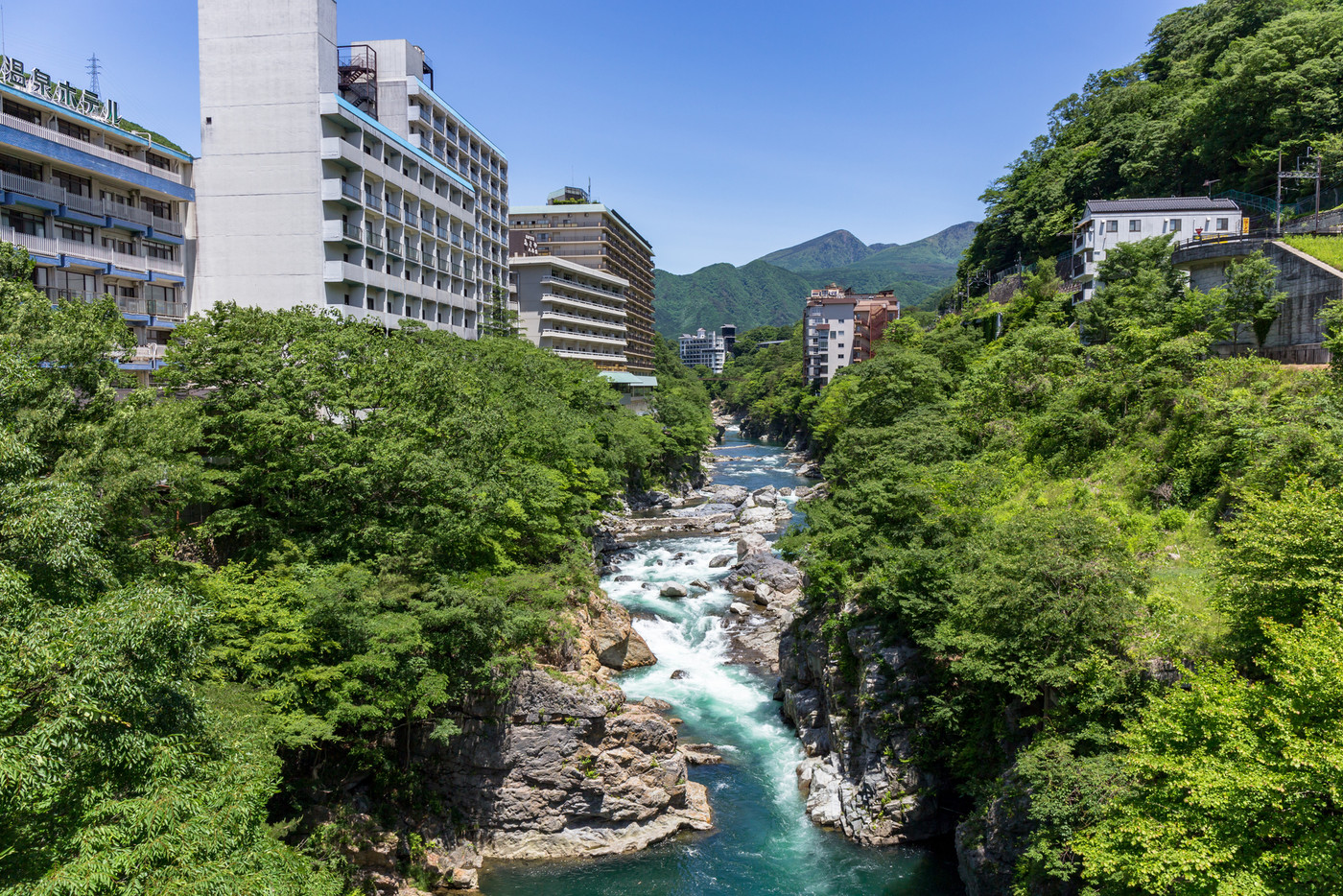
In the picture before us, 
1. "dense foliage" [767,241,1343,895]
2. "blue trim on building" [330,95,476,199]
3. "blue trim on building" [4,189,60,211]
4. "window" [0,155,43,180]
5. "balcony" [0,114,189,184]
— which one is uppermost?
"blue trim on building" [330,95,476,199]

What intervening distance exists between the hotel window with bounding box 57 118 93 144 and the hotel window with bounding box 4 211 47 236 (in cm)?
498

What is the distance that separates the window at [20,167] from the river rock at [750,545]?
131 ft

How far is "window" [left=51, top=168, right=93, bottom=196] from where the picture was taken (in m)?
33.8

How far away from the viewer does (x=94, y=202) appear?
1395 inches

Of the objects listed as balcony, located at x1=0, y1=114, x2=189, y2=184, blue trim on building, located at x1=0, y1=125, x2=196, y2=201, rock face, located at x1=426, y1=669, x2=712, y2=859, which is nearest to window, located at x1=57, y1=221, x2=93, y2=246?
blue trim on building, located at x1=0, y1=125, x2=196, y2=201

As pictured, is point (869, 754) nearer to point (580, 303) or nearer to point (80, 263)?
point (80, 263)

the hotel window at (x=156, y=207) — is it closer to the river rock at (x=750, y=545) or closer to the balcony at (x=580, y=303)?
the river rock at (x=750, y=545)

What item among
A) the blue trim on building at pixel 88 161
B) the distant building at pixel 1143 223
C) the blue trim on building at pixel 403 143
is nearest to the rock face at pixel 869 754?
the distant building at pixel 1143 223

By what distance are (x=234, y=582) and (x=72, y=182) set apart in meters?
28.3

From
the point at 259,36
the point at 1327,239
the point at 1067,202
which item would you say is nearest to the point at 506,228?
the point at 259,36

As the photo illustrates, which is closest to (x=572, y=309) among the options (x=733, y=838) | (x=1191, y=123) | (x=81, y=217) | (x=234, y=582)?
(x=81, y=217)

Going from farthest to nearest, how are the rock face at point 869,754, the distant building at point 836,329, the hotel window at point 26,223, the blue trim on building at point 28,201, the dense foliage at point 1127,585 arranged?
the distant building at point 836,329
the hotel window at point 26,223
the blue trim on building at point 28,201
the rock face at point 869,754
the dense foliage at point 1127,585

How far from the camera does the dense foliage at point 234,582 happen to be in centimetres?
962

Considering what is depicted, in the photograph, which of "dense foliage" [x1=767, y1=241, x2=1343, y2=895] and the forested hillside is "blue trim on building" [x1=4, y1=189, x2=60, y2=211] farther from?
the forested hillside
